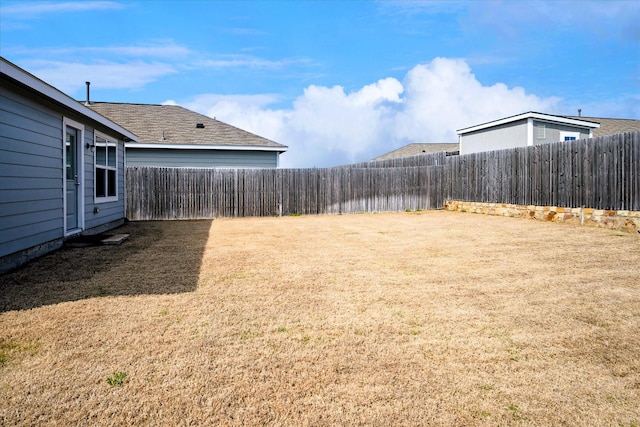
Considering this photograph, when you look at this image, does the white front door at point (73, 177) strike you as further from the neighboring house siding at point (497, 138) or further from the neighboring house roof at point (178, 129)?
the neighboring house siding at point (497, 138)


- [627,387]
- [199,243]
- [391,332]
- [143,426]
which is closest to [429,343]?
[391,332]

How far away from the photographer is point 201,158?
15695mm

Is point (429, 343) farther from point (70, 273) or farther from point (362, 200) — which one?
point (362, 200)

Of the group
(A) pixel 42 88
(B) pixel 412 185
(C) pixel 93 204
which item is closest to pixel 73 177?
(C) pixel 93 204

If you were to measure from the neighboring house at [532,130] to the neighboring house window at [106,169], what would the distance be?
1498 centimetres

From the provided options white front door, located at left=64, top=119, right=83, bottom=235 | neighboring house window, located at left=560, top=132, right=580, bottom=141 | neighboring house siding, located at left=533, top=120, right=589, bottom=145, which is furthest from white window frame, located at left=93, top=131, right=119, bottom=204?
neighboring house window, located at left=560, top=132, right=580, bottom=141

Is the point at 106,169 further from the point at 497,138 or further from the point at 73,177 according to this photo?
the point at 497,138

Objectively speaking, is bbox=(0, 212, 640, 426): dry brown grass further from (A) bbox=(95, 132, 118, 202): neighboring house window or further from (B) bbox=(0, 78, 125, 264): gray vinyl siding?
(A) bbox=(95, 132, 118, 202): neighboring house window

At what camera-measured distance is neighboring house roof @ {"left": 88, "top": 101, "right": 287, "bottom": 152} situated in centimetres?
1522

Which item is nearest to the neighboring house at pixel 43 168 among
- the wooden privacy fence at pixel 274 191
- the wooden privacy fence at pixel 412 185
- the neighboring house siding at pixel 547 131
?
the wooden privacy fence at pixel 274 191

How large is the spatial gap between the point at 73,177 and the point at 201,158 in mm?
7650

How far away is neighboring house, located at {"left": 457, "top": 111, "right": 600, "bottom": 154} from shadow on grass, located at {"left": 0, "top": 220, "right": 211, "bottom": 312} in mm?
14117

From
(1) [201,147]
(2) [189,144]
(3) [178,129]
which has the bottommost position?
(1) [201,147]

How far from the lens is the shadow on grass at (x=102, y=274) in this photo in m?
4.26
